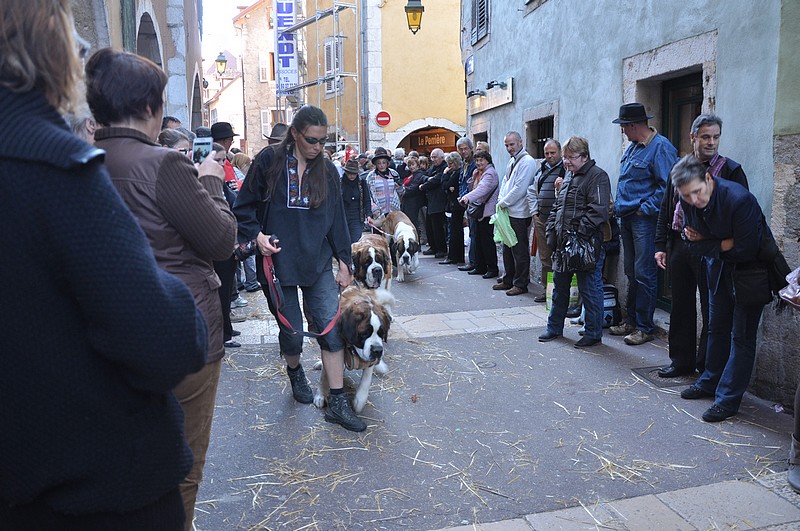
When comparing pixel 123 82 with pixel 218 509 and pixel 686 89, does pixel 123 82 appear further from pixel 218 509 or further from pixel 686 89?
pixel 686 89

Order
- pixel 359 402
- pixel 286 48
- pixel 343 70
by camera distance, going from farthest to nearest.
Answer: pixel 286 48 < pixel 343 70 < pixel 359 402

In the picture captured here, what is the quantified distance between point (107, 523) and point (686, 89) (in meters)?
6.95

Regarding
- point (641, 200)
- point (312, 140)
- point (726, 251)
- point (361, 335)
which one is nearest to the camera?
point (312, 140)

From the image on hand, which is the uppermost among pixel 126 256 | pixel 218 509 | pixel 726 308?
pixel 126 256

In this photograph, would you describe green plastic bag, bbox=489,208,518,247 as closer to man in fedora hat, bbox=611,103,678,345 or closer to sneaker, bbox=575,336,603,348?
man in fedora hat, bbox=611,103,678,345

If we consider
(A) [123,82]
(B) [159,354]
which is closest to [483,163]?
(A) [123,82]

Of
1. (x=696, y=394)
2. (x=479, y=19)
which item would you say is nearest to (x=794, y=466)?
(x=696, y=394)

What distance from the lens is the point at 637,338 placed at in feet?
21.6

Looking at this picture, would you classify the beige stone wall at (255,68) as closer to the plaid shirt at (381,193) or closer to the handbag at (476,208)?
the plaid shirt at (381,193)

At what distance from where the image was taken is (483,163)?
10.2 metres

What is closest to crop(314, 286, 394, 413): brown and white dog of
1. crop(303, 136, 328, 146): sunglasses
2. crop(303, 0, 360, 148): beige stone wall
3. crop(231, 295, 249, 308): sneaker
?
crop(303, 136, 328, 146): sunglasses

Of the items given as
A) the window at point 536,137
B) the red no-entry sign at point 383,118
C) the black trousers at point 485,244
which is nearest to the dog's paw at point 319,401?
the black trousers at point 485,244

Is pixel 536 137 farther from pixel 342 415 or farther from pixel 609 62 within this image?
pixel 342 415

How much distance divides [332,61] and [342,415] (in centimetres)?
2629
